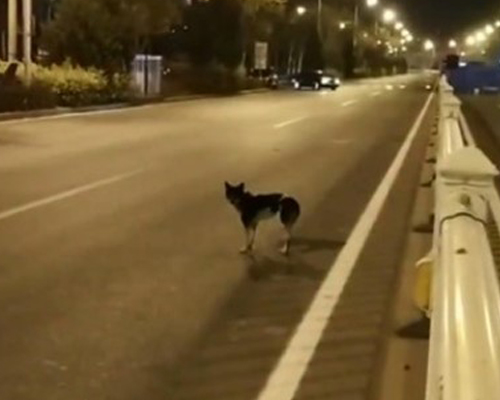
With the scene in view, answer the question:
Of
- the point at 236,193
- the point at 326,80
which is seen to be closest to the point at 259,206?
the point at 236,193

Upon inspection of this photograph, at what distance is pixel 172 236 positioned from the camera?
12758 mm

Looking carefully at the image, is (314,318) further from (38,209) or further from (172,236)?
(38,209)

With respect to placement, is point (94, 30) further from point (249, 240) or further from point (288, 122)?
point (249, 240)

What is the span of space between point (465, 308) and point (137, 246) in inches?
333

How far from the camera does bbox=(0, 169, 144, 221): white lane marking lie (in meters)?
14.1

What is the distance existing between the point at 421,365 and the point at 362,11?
164 meters

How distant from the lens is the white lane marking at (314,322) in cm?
704

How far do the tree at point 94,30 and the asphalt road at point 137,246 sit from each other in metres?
21.8

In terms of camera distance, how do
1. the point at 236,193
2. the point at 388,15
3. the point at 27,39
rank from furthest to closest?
the point at 388,15 < the point at 27,39 < the point at 236,193

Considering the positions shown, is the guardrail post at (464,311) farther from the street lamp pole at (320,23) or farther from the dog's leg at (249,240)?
the street lamp pole at (320,23)

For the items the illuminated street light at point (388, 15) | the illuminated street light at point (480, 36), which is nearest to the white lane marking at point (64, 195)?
the illuminated street light at point (480, 36)

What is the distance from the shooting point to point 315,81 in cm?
8100

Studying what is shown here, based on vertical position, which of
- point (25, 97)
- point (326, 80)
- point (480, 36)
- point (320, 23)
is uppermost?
point (25, 97)

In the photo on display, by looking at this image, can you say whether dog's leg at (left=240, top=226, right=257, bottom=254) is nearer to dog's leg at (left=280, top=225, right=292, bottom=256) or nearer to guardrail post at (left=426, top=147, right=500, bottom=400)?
dog's leg at (left=280, top=225, right=292, bottom=256)
